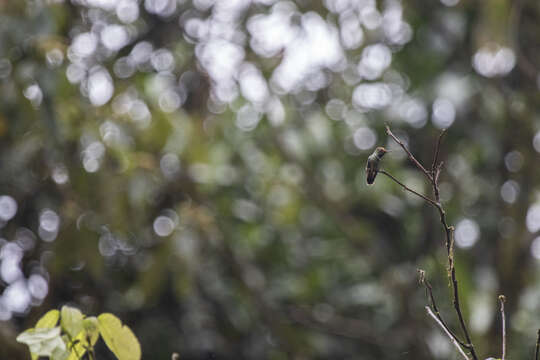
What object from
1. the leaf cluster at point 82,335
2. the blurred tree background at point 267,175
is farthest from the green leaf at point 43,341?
the blurred tree background at point 267,175

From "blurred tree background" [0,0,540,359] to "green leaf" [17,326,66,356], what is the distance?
2.29 ft

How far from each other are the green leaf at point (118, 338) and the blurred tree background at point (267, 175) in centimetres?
69

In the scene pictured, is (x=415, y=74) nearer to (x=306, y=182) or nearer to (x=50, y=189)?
(x=306, y=182)

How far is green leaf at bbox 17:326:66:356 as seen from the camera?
415 millimetres

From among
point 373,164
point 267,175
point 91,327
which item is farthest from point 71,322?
point 267,175

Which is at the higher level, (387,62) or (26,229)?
(387,62)

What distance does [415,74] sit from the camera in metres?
1.62

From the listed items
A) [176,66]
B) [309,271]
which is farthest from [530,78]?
[176,66]

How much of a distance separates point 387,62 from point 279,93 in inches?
12.0

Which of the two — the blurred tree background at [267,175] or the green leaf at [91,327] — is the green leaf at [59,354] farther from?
the blurred tree background at [267,175]

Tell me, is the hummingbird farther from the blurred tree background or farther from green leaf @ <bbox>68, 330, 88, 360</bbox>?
the blurred tree background

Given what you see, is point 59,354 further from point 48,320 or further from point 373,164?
point 373,164

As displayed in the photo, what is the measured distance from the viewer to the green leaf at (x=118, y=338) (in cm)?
44

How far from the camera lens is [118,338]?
0.44 metres
